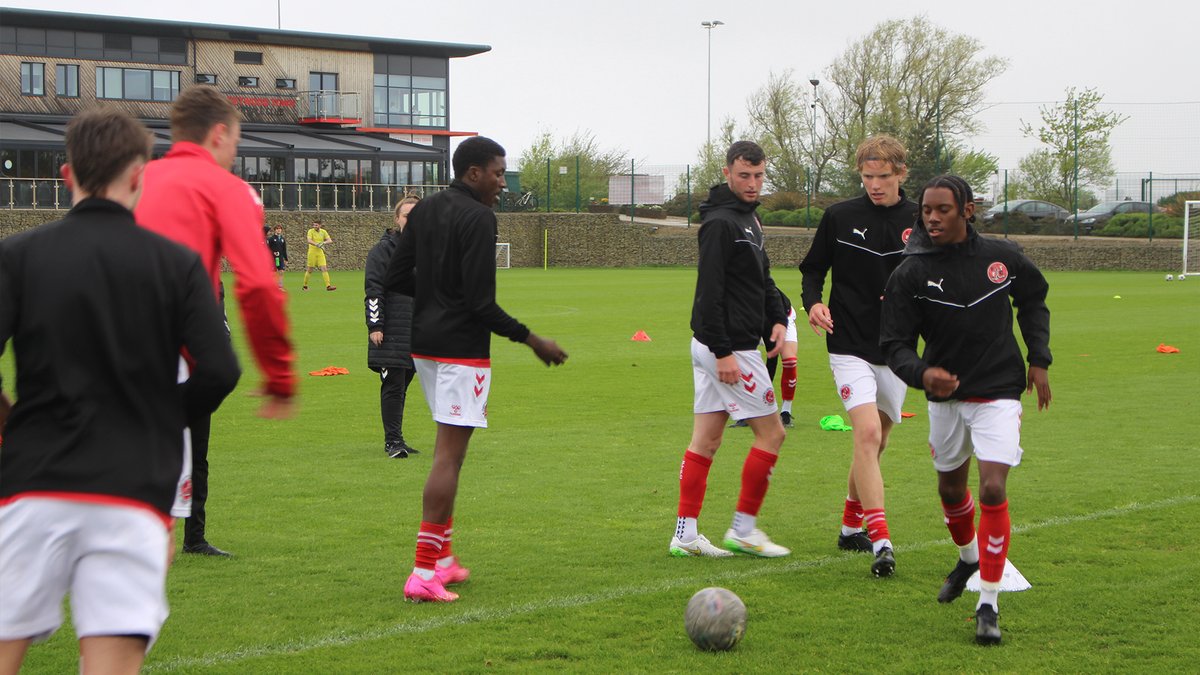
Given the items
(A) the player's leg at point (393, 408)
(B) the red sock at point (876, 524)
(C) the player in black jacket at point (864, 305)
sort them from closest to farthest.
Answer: (B) the red sock at point (876, 524), (C) the player in black jacket at point (864, 305), (A) the player's leg at point (393, 408)

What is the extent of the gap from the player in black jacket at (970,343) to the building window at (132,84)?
195 feet

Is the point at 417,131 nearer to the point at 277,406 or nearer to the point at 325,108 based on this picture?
the point at 325,108

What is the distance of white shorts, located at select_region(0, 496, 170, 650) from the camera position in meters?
3.12

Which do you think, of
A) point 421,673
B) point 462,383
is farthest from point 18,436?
point 462,383

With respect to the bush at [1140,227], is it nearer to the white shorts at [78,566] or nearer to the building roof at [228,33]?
the building roof at [228,33]

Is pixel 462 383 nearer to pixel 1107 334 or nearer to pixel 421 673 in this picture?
pixel 421 673

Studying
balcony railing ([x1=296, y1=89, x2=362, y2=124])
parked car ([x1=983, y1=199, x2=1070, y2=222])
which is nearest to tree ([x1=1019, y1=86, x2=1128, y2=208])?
parked car ([x1=983, y1=199, x2=1070, y2=222])

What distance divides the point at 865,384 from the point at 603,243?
47.4m

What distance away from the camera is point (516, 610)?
5.75 metres

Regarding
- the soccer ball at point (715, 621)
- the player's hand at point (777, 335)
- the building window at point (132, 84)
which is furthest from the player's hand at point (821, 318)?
the building window at point (132, 84)

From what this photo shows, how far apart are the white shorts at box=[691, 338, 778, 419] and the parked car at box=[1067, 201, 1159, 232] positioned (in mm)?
46690

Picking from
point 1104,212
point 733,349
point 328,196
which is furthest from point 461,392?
point 1104,212

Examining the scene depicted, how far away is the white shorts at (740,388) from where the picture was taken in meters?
6.68

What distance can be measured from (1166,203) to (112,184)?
50.2m
